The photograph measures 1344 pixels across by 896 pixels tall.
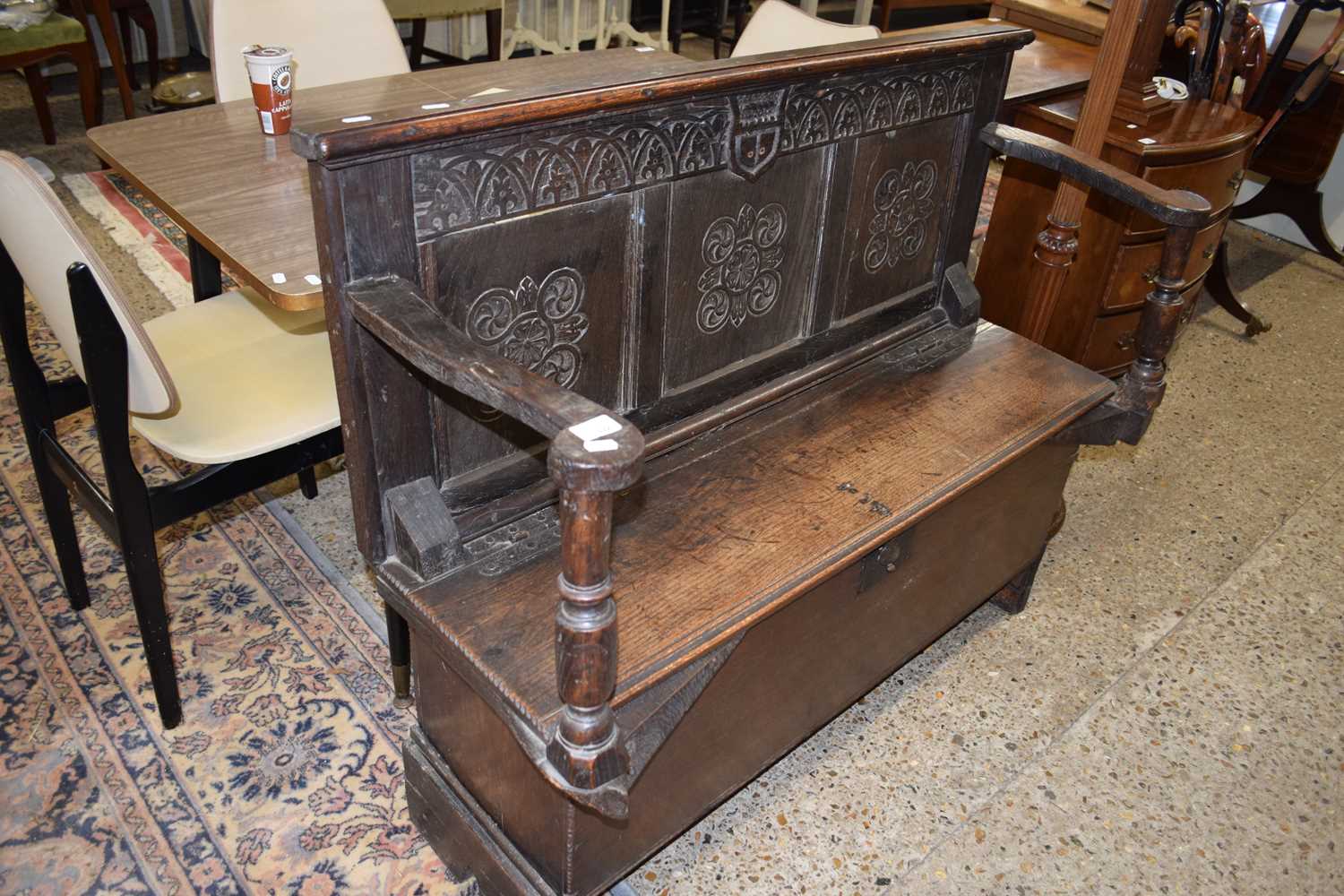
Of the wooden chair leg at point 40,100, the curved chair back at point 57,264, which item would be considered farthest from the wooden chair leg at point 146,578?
the wooden chair leg at point 40,100

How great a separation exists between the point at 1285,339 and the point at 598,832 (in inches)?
119

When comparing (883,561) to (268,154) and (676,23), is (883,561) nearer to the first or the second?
(268,154)

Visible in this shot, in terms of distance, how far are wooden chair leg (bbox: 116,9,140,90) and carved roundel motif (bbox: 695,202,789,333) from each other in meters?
4.03

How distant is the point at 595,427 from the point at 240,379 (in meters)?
1.06

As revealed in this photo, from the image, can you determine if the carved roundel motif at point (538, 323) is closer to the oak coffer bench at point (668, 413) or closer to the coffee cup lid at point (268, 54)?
the oak coffer bench at point (668, 413)

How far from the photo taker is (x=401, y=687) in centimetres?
181

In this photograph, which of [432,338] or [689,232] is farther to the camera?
[689,232]

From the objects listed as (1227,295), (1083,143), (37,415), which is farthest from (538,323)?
(1227,295)

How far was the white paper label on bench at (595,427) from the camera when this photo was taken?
3.02 ft

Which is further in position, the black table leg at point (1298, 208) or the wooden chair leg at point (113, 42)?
the wooden chair leg at point (113, 42)

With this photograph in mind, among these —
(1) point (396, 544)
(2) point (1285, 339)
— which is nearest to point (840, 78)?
(1) point (396, 544)

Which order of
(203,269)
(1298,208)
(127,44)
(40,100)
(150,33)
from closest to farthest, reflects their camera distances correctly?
(203,269), (1298,208), (40,100), (150,33), (127,44)

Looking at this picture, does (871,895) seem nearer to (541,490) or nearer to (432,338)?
(541,490)

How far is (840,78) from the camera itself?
1537 mm
